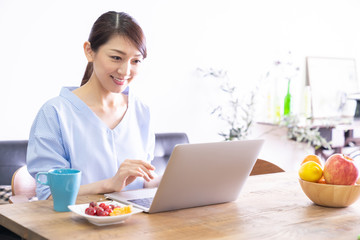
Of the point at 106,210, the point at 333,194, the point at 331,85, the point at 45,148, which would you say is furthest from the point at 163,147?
the point at 331,85

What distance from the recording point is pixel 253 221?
4.75 ft

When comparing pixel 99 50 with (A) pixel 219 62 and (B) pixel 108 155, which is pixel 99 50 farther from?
(A) pixel 219 62

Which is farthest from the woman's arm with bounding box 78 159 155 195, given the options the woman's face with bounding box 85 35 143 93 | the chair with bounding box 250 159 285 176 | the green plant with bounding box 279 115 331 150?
the green plant with bounding box 279 115 331 150

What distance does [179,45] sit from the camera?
3.66m

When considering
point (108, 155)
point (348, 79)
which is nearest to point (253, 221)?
point (108, 155)

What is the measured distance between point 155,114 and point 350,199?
6.95 feet

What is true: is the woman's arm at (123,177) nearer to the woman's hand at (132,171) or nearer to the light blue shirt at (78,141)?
the woman's hand at (132,171)

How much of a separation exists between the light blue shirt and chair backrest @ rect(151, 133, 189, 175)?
1.06 m

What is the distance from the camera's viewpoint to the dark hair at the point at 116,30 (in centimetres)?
193

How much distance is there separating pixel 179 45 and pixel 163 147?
0.82m

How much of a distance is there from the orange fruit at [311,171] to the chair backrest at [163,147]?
1574 mm

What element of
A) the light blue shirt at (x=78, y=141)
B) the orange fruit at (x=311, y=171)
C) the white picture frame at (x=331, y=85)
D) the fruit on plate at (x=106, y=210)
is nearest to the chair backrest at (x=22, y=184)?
the light blue shirt at (x=78, y=141)

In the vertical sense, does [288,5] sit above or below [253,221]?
above

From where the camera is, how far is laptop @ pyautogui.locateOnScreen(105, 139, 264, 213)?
4.75 feet
